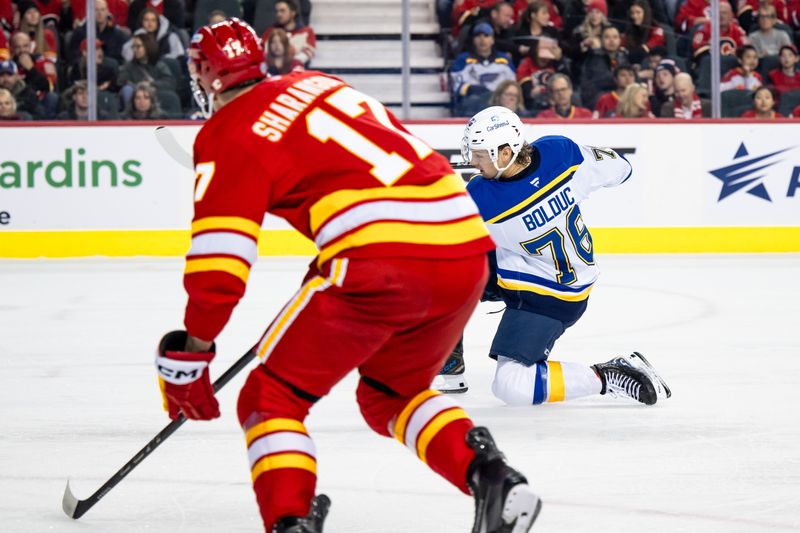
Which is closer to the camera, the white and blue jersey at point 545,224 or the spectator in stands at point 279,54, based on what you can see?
the white and blue jersey at point 545,224

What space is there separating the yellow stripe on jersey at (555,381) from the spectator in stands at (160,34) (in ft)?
16.2

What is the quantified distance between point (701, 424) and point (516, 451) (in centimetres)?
63

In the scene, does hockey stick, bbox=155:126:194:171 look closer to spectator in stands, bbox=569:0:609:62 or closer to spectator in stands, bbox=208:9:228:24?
spectator in stands, bbox=208:9:228:24

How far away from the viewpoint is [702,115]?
8773mm

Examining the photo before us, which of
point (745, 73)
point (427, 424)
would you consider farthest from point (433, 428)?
point (745, 73)

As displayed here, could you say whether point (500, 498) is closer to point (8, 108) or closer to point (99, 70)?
point (99, 70)

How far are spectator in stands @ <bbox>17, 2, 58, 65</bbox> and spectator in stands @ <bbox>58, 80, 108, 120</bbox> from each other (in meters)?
0.21

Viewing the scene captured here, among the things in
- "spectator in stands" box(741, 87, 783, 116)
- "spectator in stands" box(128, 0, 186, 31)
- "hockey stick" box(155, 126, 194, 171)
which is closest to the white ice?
"hockey stick" box(155, 126, 194, 171)

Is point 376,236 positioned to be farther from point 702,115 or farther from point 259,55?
point 702,115

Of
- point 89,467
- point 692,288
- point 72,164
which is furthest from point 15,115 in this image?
point 89,467

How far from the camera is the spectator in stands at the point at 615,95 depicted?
28.6 ft

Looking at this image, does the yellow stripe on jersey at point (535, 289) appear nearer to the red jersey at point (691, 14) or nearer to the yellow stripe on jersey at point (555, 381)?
the yellow stripe on jersey at point (555, 381)

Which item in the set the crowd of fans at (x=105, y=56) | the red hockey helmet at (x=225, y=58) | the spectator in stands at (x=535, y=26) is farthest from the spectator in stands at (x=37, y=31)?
the red hockey helmet at (x=225, y=58)

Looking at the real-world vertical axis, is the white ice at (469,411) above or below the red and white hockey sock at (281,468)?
below
